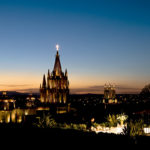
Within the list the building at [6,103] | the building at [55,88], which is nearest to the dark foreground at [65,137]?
the building at [6,103]

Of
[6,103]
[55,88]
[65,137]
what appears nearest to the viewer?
[65,137]

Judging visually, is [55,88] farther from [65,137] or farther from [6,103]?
[65,137]

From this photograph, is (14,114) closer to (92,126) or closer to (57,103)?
(92,126)

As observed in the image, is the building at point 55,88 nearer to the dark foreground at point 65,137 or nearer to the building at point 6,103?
the building at point 6,103

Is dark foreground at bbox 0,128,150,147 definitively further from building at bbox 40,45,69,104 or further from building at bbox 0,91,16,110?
building at bbox 40,45,69,104

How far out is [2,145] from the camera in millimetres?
11477

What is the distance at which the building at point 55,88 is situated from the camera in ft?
185

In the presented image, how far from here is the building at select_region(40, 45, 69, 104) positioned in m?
56.5

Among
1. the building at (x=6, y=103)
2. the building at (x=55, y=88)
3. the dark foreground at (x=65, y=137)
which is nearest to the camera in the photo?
the dark foreground at (x=65, y=137)

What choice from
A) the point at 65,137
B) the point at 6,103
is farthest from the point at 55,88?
the point at 65,137

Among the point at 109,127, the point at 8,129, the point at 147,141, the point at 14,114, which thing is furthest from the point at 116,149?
the point at 14,114

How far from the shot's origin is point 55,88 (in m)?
57.0

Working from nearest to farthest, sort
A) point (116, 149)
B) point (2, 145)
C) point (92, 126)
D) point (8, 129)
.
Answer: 1. point (116, 149)
2. point (2, 145)
3. point (8, 129)
4. point (92, 126)

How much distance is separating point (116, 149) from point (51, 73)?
1890 inches
